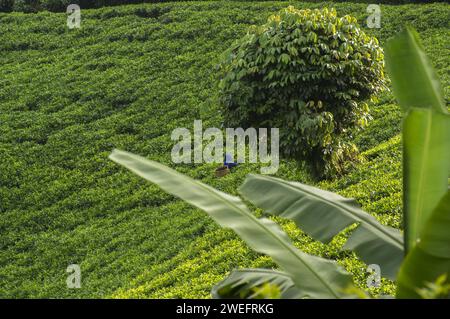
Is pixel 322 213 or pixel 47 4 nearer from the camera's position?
pixel 322 213

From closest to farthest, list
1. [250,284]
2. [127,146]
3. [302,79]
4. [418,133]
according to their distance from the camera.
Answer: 1. [418,133]
2. [250,284]
3. [302,79]
4. [127,146]

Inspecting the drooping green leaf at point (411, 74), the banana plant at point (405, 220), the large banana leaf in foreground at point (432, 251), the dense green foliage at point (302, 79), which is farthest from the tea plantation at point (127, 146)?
the large banana leaf in foreground at point (432, 251)

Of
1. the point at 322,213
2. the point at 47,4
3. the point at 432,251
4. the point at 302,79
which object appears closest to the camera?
the point at 432,251

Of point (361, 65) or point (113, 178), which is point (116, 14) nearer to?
point (113, 178)

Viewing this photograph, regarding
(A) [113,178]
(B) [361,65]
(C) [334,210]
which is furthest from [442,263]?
(A) [113,178]

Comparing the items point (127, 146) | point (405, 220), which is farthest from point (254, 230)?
point (127, 146)

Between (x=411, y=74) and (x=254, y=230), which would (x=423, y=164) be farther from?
(x=254, y=230)
